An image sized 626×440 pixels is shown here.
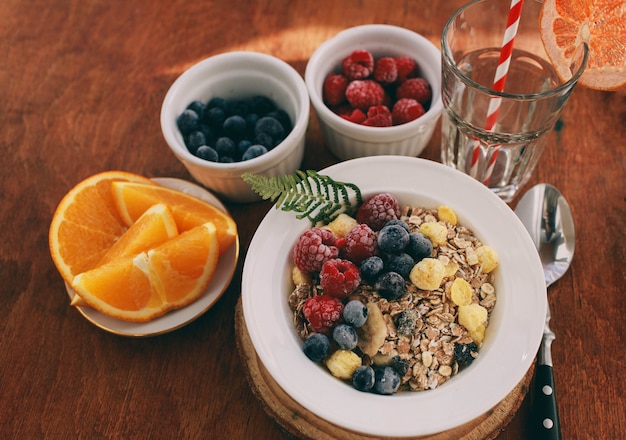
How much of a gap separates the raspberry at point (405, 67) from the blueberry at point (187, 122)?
50 centimetres

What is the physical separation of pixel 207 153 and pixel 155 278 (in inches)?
11.9

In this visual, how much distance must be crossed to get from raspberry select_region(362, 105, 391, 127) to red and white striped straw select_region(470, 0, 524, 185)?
0.21 m

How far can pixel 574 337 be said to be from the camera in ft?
3.83

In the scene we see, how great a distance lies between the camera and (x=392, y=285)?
1.02 meters

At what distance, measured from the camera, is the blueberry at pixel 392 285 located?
102 cm

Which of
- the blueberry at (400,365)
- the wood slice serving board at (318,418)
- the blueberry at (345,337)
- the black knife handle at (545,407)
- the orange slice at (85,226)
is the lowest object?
the wood slice serving board at (318,418)

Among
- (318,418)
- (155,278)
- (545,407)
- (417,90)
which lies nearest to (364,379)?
(318,418)

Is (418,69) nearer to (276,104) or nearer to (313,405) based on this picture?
(276,104)

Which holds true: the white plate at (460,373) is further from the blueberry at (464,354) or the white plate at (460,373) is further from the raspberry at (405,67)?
the raspberry at (405,67)

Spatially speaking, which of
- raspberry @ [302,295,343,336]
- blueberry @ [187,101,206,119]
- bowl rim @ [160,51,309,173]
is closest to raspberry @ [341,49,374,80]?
bowl rim @ [160,51,309,173]

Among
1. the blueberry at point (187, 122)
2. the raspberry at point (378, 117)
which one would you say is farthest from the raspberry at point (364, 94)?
the blueberry at point (187, 122)

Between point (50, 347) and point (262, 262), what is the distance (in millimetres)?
527

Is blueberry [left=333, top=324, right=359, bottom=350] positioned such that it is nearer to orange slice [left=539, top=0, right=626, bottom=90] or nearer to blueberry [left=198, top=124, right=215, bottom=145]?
blueberry [left=198, top=124, right=215, bottom=145]

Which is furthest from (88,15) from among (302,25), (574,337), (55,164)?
(574,337)
